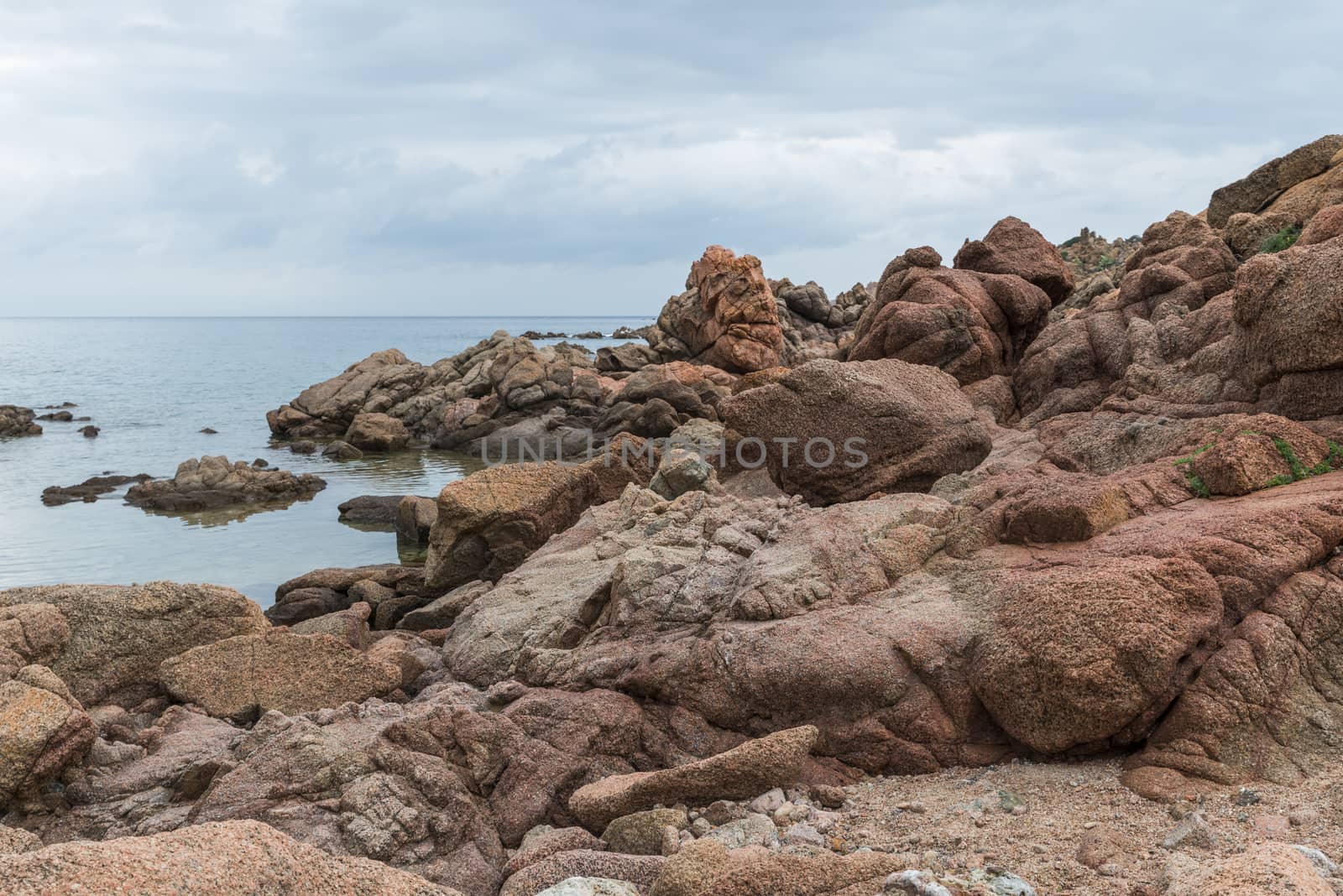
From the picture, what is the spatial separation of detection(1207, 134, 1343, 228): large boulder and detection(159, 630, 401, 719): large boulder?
74.2ft

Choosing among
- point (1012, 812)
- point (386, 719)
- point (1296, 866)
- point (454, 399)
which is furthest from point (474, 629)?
point (454, 399)

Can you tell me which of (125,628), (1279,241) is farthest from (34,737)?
(1279,241)

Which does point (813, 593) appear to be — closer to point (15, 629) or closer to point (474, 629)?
point (474, 629)

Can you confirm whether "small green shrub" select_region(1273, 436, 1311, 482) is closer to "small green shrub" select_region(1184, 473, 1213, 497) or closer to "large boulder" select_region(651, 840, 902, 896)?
"small green shrub" select_region(1184, 473, 1213, 497)

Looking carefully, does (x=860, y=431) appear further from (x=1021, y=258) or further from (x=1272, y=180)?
(x=1272, y=180)

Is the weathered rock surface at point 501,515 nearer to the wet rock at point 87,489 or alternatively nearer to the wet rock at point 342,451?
the wet rock at point 87,489

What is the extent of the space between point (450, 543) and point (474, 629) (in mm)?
6638

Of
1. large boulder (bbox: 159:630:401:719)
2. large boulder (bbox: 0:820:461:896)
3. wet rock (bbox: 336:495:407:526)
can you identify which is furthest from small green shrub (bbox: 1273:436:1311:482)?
wet rock (bbox: 336:495:407:526)

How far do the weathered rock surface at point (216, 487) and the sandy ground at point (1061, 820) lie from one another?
3465 centimetres

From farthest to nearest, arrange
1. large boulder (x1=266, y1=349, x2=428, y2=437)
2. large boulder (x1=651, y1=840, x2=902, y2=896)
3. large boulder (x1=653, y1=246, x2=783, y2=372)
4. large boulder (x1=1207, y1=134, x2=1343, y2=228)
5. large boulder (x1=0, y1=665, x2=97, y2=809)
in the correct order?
large boulder (x1=266, y1=349, x2=428, y2=437) → large boulder (x1=653, y1=246, x2=783, y2=372) → large boulder (x1=1207, y1=134, x2=1343, y2=228) → large boulder (x1=0, y1=665, x2=97, y2=809) → large boulder (x1=651, y1=840, x2=902, y2=896)

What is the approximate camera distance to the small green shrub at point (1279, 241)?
1970 cm

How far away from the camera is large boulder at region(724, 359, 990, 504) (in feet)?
53.3

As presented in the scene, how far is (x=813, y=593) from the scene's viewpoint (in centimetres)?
1081

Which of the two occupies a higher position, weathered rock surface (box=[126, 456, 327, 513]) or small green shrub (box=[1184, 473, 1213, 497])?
small green shrub (box=[1184, 473, 1213, 497])
